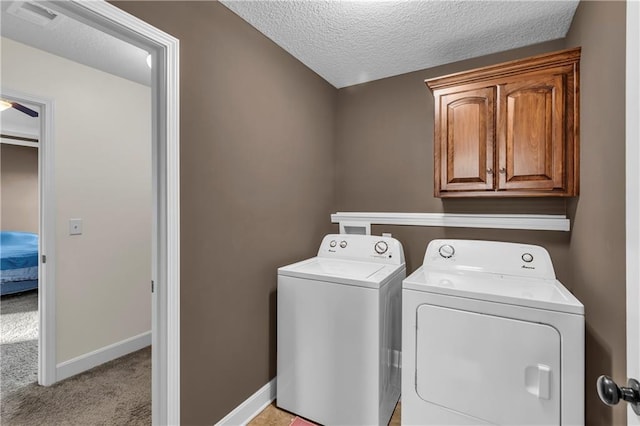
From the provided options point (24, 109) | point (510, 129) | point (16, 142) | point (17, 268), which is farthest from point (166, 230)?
point (16, 142)

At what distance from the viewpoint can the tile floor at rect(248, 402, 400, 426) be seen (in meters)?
1.83

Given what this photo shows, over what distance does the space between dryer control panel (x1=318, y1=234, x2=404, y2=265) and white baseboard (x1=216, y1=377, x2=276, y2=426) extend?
3.32 ft

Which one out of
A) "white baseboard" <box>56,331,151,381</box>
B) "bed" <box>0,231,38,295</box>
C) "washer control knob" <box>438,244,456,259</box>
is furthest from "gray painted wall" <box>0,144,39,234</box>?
"washer control knob" <box>438,244,456,259</box>

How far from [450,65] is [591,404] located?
226cm

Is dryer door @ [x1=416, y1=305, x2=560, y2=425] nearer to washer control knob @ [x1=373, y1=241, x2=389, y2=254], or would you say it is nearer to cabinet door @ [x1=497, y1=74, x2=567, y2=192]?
washer control knob @ [x1=373, y1=241, x2=389, y2=254]

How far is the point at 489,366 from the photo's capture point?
1.38 meters

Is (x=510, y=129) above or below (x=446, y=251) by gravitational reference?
above

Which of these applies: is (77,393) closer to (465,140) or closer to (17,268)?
(465,140)

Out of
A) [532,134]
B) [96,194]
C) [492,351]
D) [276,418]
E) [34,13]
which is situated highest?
[34,13]

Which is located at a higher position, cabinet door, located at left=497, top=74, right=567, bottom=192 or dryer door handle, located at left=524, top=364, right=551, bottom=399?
cabinet door, located at left=497, top=74, right=567, bottom=192

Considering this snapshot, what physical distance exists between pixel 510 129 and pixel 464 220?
0.71 m

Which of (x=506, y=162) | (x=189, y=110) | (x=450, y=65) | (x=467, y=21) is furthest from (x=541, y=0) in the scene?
(x=189, y=110)
